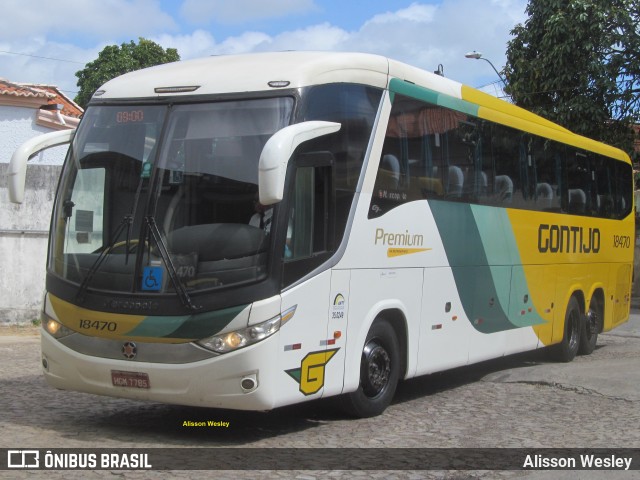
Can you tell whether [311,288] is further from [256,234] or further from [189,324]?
[189,324]

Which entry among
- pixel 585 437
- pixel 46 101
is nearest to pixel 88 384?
pixel 585 437

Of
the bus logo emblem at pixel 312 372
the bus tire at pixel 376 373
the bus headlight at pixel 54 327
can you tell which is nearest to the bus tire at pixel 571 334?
the bus tire at pixel 376 373

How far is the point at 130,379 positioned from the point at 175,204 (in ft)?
4.77

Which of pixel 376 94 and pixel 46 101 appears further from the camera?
pixel 46 101

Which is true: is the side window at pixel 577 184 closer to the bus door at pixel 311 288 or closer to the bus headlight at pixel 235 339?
the bus door at pixel 311 288

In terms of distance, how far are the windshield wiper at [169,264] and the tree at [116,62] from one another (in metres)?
46.1

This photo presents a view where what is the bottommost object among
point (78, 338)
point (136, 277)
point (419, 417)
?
point (419, 417)

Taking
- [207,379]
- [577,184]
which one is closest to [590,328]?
[577,184]

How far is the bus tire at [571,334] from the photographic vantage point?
1331 centimetres

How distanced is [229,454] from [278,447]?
Answer: 18.6 inches

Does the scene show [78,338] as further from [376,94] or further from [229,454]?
[376,94]

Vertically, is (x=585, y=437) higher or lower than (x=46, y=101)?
lower

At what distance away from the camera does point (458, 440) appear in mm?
7652

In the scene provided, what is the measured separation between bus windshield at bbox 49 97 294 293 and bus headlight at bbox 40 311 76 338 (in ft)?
1.35
